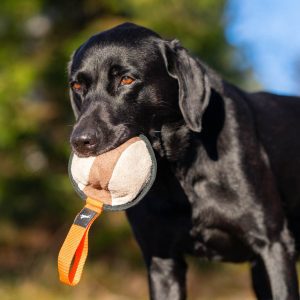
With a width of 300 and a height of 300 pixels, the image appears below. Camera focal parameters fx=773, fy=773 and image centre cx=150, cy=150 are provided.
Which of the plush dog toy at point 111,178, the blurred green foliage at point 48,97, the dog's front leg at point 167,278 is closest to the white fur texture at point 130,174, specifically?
the plush dog toy at point 111,178

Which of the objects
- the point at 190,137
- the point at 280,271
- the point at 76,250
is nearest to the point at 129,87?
the point at 190,137

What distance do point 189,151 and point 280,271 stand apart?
Answer: 0.80 m

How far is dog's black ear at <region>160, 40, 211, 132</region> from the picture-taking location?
397 cm

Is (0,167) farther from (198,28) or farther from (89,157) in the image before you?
(89,157)

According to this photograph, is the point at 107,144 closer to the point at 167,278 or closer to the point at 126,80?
the point at 126,80

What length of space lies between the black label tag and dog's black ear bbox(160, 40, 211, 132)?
2.40 ft

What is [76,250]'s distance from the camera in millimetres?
3486

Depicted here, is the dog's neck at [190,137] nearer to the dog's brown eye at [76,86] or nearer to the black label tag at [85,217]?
the dog's brown eye at [76,86]

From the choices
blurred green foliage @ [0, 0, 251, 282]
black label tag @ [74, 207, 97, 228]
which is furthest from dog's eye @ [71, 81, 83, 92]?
blurred green foliage @ [0, 0, 251, 282]

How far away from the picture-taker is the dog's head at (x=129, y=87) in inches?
143

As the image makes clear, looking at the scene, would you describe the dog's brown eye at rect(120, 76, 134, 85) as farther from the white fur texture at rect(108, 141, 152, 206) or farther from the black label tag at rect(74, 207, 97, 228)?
the black label tag at rect(74, 207, 97, 228)

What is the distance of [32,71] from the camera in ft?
30.3

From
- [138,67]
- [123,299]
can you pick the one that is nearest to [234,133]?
[138,67]

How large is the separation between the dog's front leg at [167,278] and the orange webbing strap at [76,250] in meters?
1.06
